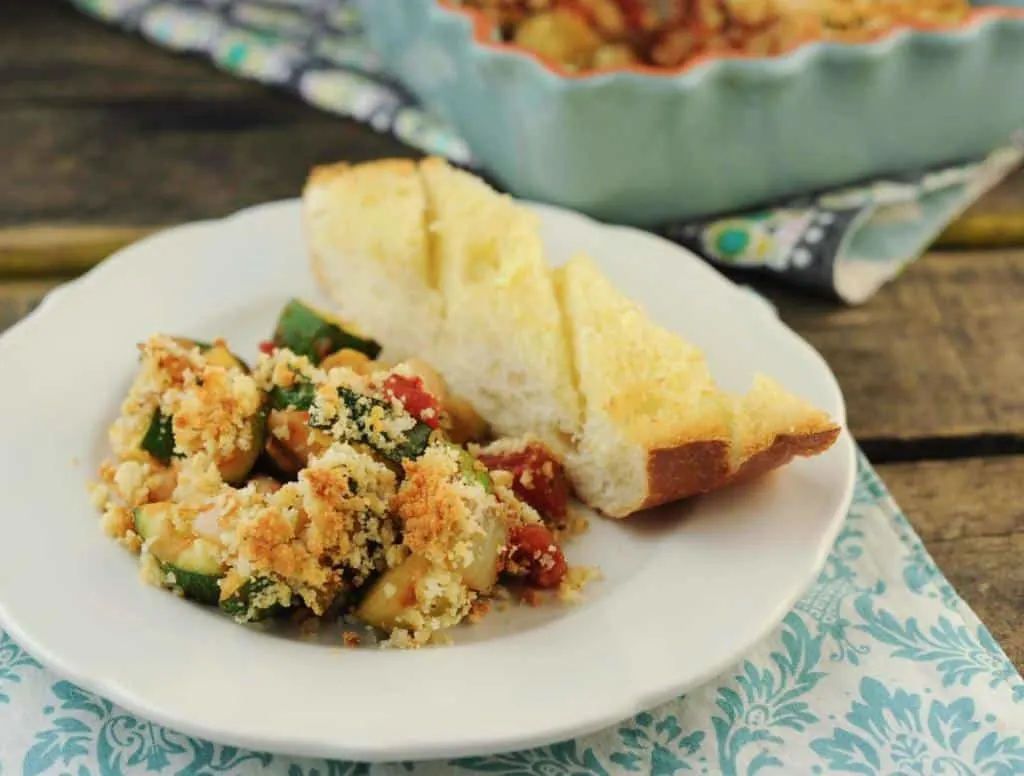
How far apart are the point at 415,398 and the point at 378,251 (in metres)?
0.44

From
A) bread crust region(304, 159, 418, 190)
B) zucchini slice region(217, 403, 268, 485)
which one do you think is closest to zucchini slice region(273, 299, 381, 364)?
zucchini slice region(217, 403, 268, 485)

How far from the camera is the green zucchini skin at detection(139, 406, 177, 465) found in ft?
4.78

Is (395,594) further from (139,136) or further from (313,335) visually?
(139,136)

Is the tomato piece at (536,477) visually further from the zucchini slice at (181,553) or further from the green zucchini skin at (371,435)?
the zucchini slice at (181,553)

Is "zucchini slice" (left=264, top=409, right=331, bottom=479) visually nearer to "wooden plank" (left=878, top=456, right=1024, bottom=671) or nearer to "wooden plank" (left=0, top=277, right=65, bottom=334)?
"wooden plank" (left=0, top=277, right=65, bottom=334)

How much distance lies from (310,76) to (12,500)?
5.12ft

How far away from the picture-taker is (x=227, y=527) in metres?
1.30

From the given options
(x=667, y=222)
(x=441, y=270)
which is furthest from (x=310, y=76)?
(x=441, y=270)

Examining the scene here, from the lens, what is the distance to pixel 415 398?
4.66ft

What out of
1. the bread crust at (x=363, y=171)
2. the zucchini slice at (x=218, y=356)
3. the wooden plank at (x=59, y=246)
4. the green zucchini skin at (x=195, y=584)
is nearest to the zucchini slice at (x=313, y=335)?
the zucchini slice at (x=218, y=356)

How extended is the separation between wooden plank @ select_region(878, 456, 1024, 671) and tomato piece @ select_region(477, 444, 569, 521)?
1.80 ft

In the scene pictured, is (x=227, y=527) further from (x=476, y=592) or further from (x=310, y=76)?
(x=310, y=76)

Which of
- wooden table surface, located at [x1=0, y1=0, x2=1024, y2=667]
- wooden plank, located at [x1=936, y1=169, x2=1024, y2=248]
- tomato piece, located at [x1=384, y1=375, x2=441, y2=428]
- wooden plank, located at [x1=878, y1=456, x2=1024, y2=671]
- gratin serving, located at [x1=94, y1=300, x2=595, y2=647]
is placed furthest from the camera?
wooden plank, located at [x1=936, y1=169, x2=1024, y2=248]

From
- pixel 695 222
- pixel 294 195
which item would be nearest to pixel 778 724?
pixel 695 222
